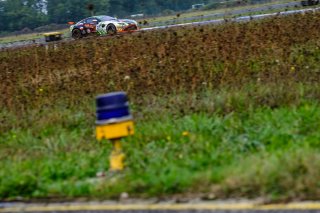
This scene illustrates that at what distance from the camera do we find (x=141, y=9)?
89250 mm

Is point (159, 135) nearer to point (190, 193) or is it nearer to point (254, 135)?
point (254, 135)

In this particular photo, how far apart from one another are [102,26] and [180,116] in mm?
23536

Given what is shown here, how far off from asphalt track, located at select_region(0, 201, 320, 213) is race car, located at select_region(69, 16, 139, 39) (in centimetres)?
2385

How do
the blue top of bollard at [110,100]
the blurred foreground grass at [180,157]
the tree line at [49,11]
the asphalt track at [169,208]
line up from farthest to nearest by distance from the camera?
1. the tree line at [49,11]
2. the blue top of bollard at [110,100]
3. the blurred foreground grass at [180,157]
4. the asphalt track at [169,208]

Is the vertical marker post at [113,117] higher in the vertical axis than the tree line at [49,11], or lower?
higher

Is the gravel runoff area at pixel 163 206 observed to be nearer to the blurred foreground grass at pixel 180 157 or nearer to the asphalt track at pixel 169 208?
the asphalt track at pixel 169 208

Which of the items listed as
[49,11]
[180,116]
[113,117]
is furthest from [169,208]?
[49,11]

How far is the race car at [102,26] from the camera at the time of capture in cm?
3178

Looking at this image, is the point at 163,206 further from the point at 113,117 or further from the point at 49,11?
the point at 49,11

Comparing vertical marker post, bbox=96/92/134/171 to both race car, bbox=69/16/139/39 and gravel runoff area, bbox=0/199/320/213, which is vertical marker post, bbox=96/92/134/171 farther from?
race car, bbox=69/16/139/39

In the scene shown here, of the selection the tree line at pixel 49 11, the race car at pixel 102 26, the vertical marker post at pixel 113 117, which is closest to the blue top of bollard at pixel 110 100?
the vertical marker post at pixel 113 117

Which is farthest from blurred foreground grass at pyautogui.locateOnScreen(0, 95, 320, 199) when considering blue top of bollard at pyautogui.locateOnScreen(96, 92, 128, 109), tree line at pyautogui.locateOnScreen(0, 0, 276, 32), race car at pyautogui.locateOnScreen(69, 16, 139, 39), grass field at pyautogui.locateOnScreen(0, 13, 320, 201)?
tree line at pyautogui.locateOnScreen(0, 0, 276, 32)

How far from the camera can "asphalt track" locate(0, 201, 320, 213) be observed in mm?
6109

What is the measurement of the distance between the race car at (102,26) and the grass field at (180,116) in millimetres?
14490
